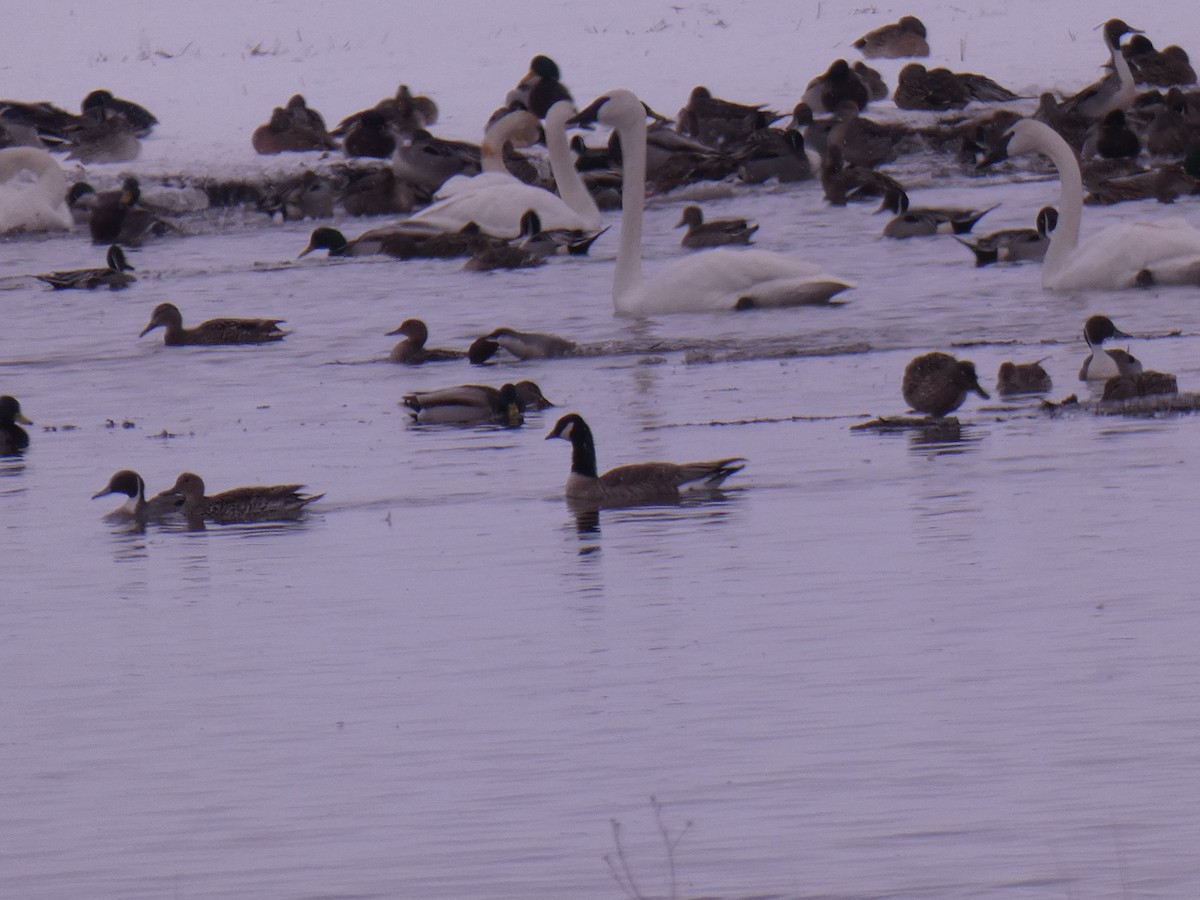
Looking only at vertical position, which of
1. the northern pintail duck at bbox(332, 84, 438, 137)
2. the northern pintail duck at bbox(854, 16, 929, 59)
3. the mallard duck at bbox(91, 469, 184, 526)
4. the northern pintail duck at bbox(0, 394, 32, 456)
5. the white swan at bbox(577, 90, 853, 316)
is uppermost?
the northern pintail duck at bbox(854, 16, 929, 59)

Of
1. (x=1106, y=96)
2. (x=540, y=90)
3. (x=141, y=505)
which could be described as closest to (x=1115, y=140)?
(x=1106, y=96)

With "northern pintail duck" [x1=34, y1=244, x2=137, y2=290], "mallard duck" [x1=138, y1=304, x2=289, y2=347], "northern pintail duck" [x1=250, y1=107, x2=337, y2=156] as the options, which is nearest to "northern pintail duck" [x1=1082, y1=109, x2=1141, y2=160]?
"northern pintail duck" [x1=250, y1=107, x2=337, y2=156]

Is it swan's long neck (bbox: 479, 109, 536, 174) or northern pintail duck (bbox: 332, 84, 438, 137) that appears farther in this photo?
northern pintail duck (bbox: 332, 84, 438, 137)

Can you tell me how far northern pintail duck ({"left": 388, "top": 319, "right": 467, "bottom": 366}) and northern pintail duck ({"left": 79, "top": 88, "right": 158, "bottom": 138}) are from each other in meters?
14.9

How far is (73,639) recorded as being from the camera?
7.80m

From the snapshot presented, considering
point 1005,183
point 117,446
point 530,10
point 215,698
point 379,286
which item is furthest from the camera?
point 530,10

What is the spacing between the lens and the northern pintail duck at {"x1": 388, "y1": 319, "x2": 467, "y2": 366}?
15.1 m

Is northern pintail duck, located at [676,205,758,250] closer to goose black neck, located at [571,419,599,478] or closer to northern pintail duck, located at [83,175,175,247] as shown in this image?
northern pintail duck, located at [83,175,175,247]

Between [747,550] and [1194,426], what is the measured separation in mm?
3063

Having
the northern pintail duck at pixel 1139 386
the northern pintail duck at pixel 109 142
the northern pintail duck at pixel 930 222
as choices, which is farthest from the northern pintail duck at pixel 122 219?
the northern pintail duck at pixel 1139 386

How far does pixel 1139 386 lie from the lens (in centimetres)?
1161

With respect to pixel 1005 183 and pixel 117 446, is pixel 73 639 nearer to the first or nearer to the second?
pixel 117 446

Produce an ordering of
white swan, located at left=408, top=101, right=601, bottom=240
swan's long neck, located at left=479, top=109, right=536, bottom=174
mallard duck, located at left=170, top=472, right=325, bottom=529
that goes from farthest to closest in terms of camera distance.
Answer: swan's long neck, located at left=479, top=109, right=536, bottom=174, white swan, located at left=408, top=101, right=601, bottom=240, mallard duck, located at left=170, top=472, right=325, bottom=529

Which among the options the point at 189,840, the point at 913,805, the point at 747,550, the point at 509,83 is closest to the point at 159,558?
the point at 747,550
